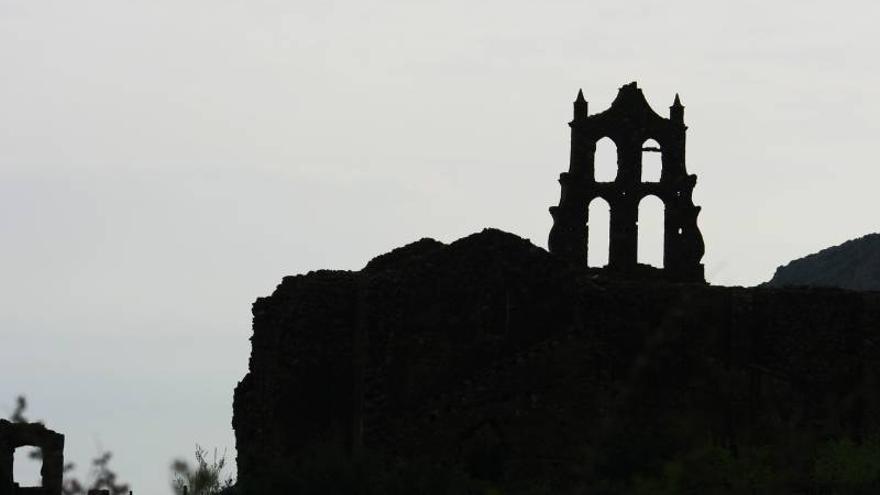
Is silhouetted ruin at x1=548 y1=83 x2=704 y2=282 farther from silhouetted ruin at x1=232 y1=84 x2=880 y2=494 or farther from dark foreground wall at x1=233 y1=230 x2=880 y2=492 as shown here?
dark foreground wall at x1=233 y1=230 x2=880 y2=492

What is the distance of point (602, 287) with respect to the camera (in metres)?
26.7

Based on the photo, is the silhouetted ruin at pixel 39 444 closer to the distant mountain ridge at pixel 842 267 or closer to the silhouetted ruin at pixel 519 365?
the silhouetted ruin at pixel 519 365

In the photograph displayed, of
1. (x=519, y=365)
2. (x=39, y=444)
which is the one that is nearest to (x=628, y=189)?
(x=519, y=365)

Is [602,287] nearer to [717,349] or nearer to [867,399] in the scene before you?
[717,349]

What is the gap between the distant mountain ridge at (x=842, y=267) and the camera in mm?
69812

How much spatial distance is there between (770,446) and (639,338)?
255 cm

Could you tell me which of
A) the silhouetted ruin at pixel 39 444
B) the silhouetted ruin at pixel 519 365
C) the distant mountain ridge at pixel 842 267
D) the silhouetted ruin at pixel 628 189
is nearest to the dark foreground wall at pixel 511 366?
the silhouetted ruin at pixel 519 365

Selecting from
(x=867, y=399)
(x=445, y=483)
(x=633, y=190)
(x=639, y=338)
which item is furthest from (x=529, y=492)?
(x=633, y=190)

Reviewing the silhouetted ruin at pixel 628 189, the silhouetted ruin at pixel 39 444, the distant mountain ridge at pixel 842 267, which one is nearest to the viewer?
the silhouetted ruin at pixel 39 444

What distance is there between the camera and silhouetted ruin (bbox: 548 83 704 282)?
36.5 m

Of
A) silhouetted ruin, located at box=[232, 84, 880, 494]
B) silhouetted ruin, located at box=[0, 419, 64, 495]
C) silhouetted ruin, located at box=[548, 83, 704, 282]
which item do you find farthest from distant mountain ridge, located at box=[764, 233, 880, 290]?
silhouetted ruin, located at box=[232, 84, 880, 494]

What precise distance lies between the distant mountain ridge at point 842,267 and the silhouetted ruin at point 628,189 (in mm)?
31836

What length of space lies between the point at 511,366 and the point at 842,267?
4909cm

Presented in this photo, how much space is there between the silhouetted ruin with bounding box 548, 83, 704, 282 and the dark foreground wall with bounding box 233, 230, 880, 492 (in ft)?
30.1
